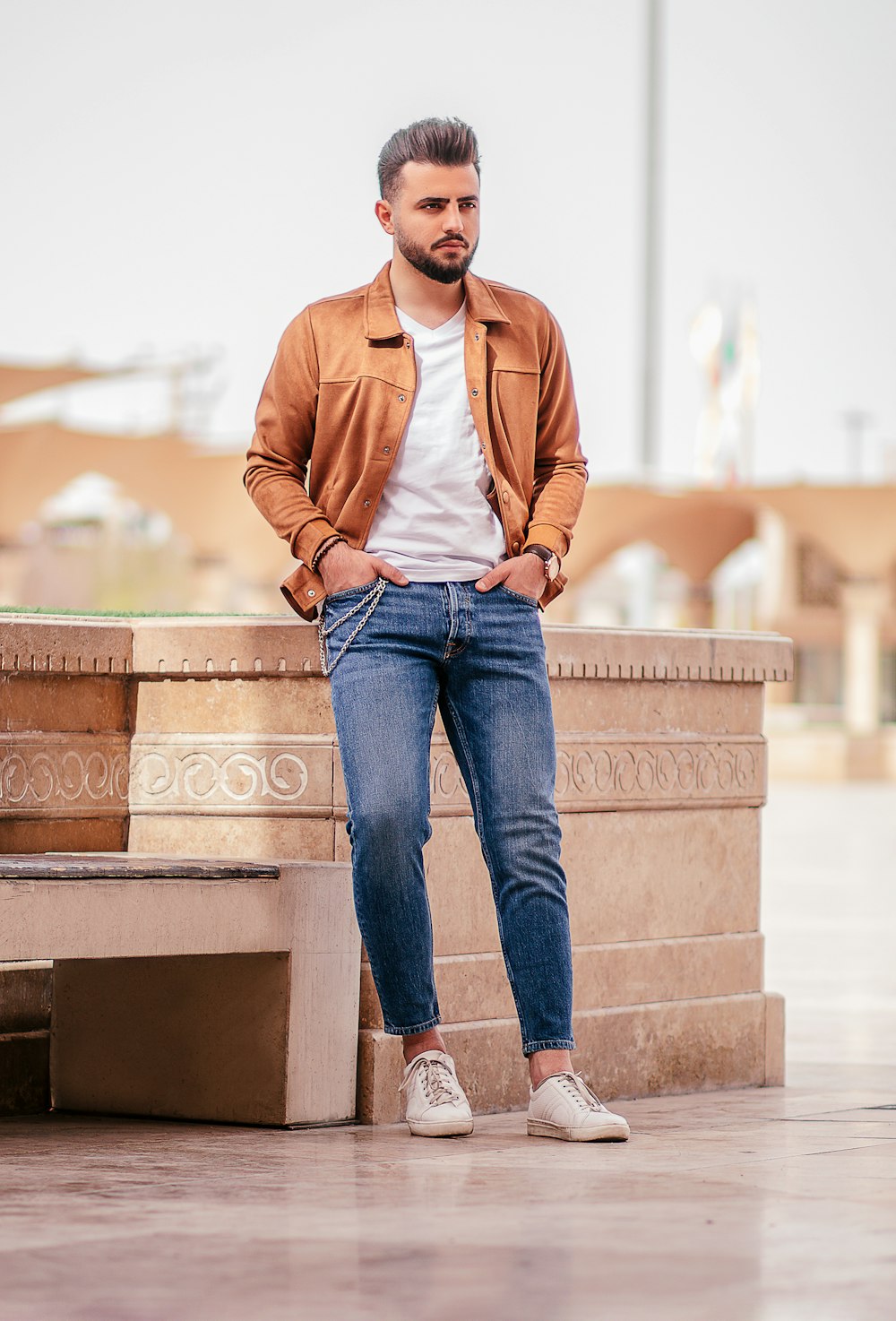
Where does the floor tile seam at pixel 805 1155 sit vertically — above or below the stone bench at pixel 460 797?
below

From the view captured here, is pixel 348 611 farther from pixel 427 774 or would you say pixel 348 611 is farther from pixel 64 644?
pixel 64 644

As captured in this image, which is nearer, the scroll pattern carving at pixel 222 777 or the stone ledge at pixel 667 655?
the scroll pattern carving at pixel 222 777

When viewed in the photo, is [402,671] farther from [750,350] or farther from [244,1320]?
[750,350]

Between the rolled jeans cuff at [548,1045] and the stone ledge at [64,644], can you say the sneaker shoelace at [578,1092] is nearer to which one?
the rolled jeans cuff at [548,1045]

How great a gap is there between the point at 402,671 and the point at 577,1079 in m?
0.84

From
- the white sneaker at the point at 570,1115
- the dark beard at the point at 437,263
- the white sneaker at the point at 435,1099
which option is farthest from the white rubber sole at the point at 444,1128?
the dark beard at the point at 437,263

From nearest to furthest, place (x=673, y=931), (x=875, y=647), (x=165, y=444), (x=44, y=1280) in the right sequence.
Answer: (x=44, y=1280) → (x=673, y=931) → (x=165, y=444) → (x=875, y=647)

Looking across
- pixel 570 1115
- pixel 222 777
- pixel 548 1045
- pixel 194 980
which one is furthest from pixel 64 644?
pixel 570 1115

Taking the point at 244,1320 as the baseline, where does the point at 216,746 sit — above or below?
above

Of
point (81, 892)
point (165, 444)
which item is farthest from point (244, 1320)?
point (165, 444)

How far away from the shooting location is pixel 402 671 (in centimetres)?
395

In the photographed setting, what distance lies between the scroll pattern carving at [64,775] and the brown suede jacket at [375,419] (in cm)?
72

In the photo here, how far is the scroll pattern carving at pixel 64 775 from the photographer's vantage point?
14.6 ft

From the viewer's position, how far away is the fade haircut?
4.02 m
